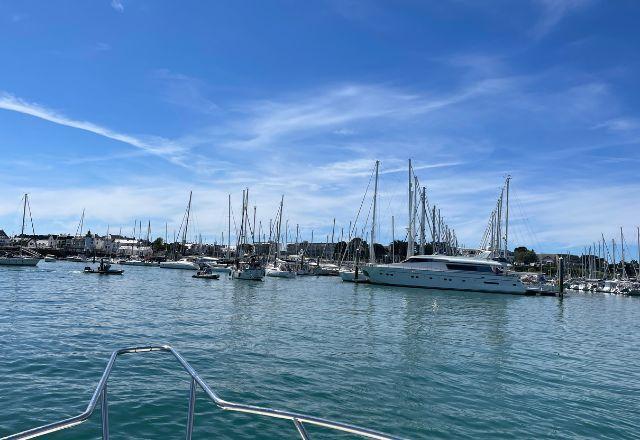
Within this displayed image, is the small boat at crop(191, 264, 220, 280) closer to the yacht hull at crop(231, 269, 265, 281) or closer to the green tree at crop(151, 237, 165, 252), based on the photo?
the yacht hull at crop(231, 269, 265, 281)

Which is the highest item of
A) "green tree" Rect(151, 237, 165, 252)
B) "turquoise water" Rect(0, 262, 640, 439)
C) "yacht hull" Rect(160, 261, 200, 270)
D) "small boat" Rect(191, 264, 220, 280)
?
"green tree" Rect(151, 237, 165, 252)

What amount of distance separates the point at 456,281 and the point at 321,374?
6151 cm

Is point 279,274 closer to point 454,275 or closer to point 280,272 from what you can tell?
point 280,272

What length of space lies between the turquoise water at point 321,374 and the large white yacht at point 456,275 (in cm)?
4229

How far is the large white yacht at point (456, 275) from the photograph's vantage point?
73.6m

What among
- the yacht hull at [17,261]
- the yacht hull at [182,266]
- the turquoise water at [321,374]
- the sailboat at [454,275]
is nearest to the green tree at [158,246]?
the yacht hull at [182,266]

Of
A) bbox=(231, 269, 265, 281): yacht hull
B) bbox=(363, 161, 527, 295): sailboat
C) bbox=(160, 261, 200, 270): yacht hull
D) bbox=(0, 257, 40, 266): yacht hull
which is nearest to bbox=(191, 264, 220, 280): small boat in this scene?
bbox=(231, 269, 265, 281): yacht hull

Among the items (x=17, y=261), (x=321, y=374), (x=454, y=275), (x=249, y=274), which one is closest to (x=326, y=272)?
(x=249, y=274)

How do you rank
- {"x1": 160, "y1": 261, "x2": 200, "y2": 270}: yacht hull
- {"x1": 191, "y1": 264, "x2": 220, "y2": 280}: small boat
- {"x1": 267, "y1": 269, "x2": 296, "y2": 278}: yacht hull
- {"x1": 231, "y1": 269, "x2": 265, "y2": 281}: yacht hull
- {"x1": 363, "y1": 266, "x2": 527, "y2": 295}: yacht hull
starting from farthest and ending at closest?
{"x1": 160, "y1": 261, "x2": 200, "y2": 270}: yacht hull < {"x1": 267, "y1": 269, "x2": 296, "y2": 278}: yacht hull < {"x1": 191, "y1": 264, "x2": 220, "y2": 280}: small boat < {"x1": 231, "y1": 269, "x2": 265, "y2": 281}: yacht hull < {"x1": 363, "y1": 266, "x2": 527, "y2": 295}: yacht hull

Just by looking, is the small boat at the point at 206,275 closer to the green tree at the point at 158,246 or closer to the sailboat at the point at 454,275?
the sailboat at the point at 454,275

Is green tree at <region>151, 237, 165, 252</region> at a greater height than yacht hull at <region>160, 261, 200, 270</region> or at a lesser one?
greater

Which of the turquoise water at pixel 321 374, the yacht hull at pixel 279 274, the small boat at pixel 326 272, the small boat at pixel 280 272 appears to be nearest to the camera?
the turquoise water at pixel 321 374

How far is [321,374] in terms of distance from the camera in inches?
610

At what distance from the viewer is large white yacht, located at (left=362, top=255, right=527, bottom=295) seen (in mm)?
73625
